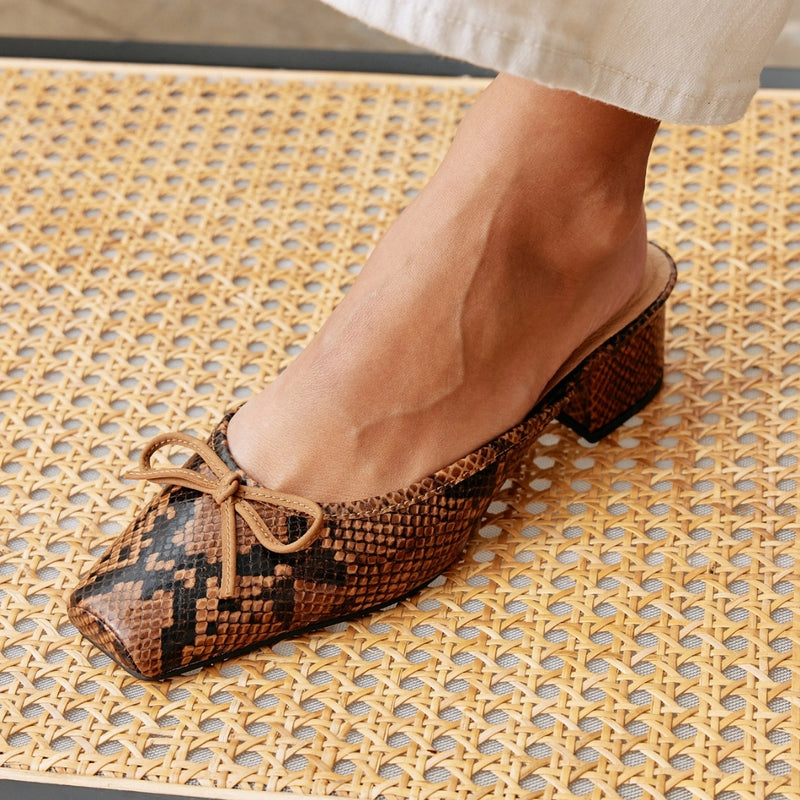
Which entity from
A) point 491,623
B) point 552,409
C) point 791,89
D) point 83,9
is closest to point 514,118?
point 552,409

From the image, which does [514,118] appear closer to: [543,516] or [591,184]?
[591,184]

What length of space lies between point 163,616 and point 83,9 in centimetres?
157

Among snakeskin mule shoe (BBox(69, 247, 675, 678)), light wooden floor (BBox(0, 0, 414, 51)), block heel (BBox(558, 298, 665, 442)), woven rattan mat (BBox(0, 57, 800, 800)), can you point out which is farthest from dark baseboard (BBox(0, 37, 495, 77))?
light wooden floor (BBox(0, 0, 414, 51))

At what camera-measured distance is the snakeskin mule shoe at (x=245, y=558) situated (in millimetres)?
559

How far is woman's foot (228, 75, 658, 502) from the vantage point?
0.58 m

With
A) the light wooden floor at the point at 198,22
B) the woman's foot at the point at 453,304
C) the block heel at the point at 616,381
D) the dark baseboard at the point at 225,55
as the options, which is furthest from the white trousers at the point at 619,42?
the light wooden floor at the point at 198,22

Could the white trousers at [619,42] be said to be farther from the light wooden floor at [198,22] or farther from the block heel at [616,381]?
the light wooden floor at [198,22]

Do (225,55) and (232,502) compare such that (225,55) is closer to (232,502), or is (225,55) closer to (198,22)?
(232,502)

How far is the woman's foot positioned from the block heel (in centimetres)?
7

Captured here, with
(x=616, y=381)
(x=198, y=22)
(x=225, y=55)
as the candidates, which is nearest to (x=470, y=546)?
(x=616, y=381)

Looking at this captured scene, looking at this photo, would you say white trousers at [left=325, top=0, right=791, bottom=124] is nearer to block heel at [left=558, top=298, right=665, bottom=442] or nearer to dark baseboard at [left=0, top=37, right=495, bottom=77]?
block heel at [left=558, top=298, right=665, bottom=442]

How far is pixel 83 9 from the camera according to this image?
1823 mm

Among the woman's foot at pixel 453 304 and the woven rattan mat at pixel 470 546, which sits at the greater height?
the woman's foot at pixel 453 304

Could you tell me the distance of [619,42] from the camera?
1.43 ft
